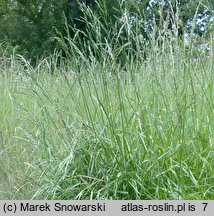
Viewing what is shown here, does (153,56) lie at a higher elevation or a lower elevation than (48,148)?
higher

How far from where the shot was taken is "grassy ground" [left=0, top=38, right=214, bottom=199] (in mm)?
2264

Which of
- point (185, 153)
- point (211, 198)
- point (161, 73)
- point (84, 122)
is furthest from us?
point (161, 73)

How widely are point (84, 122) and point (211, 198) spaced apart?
1.01m

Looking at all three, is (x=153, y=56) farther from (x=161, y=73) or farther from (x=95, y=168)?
(x=95, y=168)

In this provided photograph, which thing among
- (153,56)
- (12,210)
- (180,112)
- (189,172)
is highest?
(153,56)

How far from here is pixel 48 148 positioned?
256cm

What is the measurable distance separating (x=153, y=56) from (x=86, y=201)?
1151 mm

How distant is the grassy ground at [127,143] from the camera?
2.26m

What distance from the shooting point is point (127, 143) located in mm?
2359

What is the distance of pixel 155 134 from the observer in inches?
95.3

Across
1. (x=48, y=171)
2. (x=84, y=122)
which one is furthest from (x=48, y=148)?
(x=84, y=122)

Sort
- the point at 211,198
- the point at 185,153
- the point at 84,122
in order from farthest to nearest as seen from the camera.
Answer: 1. the point at 84,122
2. the point at 185,153
3. the point at 211,198

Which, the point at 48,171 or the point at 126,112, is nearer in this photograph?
the point at 48,171

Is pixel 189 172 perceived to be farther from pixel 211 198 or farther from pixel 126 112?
pixel 126 112
